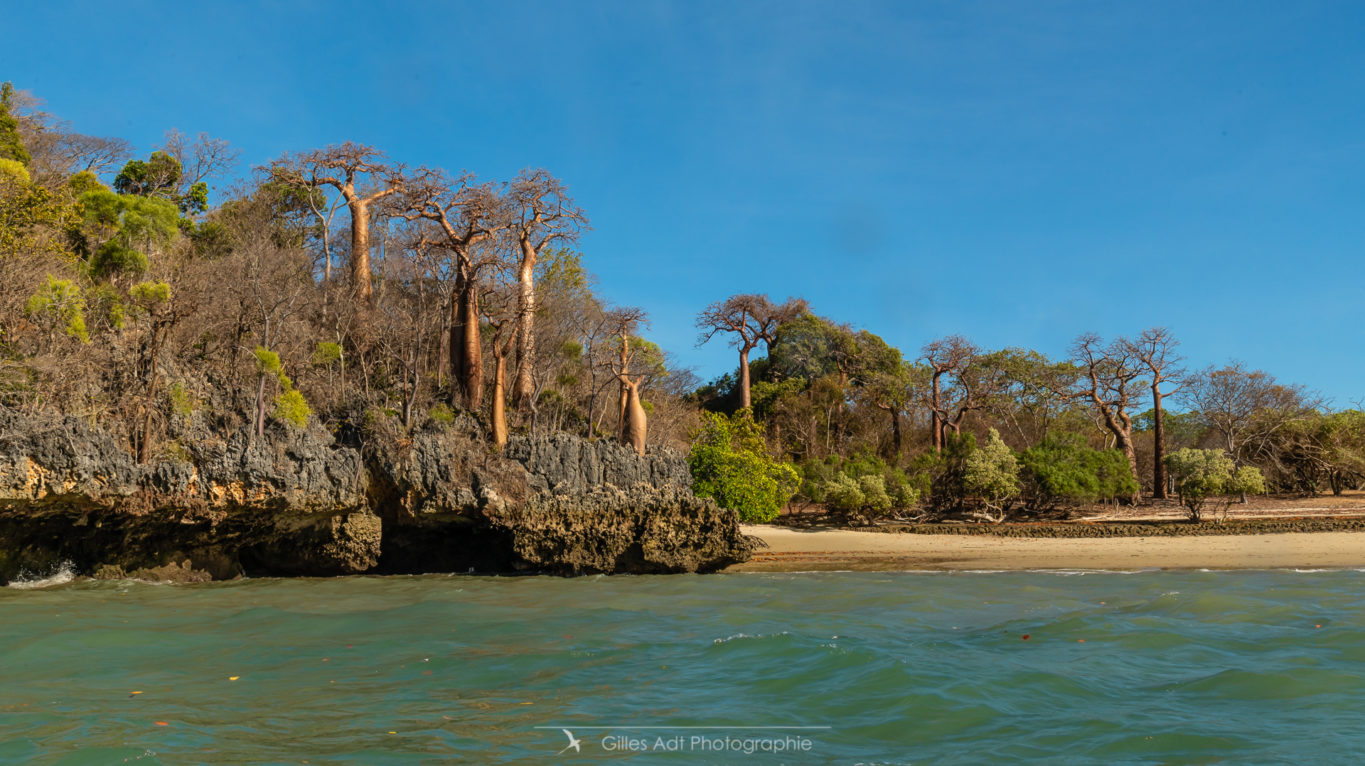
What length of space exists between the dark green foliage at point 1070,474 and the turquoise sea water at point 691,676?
10.3 m

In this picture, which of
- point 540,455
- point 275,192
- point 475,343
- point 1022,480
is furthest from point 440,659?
A: point 275,192

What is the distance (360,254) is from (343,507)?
30.9 feet

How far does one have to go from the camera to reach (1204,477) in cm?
2247

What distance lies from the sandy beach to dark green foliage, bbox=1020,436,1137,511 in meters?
3.80

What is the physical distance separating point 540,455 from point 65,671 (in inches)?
385

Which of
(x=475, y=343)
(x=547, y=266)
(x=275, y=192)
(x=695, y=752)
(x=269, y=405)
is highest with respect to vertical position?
(x=275, y=192)

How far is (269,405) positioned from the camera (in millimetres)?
16938

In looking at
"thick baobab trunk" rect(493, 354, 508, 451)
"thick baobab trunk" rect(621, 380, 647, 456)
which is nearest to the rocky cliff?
"thick baobab trunk" rect(493, 354, 508, 451)

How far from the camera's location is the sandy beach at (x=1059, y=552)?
18125 millimetres

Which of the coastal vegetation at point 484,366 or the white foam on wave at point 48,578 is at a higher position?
the coastal vegetation at point 484,366

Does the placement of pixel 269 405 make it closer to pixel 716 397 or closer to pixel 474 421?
pixel 474 421

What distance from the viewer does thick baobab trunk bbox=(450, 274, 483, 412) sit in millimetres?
19891

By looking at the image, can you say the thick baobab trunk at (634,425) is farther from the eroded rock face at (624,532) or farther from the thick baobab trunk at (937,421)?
the thick baobab trunk at (937,421)

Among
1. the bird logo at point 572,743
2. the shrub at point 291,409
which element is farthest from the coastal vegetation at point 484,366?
the bird logo at point 572,743
